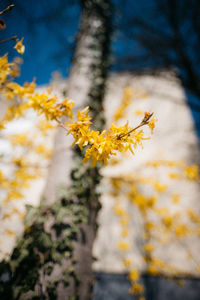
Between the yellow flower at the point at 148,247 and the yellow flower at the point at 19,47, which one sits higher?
the yellow flower at the point at 19,47

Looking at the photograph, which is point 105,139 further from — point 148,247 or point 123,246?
point 148,247

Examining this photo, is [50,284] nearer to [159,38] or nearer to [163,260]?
[163,260]

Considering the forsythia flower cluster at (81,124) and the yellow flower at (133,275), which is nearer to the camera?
the forsythia flower cluster at (81,124)

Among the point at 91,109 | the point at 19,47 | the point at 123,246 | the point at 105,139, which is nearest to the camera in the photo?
the point at 105,139

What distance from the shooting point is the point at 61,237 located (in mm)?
1215

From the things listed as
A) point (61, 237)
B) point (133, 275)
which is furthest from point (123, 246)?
point (61, 237)

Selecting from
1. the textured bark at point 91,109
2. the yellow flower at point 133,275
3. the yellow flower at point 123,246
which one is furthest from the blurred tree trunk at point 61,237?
the yellow flower at point 123,246

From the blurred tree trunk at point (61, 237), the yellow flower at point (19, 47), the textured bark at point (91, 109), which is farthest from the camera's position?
the textured bark at point (91, 109)

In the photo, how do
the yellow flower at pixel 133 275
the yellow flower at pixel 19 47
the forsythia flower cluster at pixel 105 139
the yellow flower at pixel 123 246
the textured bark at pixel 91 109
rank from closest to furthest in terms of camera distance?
the forsythia flower cluster at pixel 105 139, the yellow flower at pixel 19 47, the textured bark at pixel 91 109, the yellow flower at pixel 133 275, the yellow flower at pixel 123 246

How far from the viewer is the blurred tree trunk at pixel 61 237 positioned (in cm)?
108

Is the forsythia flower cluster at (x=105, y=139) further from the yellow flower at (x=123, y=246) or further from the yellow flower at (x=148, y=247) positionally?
the yellow flower at (x=148, y=247)

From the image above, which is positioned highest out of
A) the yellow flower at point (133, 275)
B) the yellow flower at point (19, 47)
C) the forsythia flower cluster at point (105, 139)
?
the yellow flower at point (19, 47)

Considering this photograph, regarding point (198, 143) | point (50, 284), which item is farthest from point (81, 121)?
point (198, 143)

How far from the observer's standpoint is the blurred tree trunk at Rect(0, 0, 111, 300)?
1.08 m
